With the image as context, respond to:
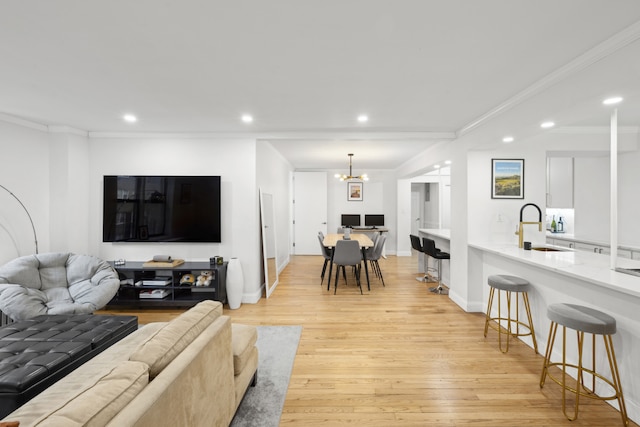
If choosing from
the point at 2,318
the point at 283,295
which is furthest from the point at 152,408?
the point at 283,295

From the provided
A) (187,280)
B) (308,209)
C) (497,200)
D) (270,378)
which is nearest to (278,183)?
(308,209)

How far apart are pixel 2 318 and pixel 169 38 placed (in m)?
3.34

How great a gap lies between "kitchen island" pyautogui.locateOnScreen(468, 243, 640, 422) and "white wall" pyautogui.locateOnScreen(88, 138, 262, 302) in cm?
316

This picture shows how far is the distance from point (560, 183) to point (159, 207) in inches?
259

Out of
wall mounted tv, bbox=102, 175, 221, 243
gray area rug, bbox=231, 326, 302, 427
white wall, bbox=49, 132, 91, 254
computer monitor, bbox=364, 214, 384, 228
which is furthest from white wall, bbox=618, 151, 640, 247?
white wall, bbox=49, 132, 91, 254

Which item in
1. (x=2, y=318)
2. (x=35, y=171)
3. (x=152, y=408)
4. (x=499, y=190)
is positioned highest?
(x=35, y=171)

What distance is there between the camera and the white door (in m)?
8.16

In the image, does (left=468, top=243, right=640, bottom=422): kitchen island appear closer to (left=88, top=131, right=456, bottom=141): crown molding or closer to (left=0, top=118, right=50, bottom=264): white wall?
(left=88, top=131, right=456, bottom=141): crown molding

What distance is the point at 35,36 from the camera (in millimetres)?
1785

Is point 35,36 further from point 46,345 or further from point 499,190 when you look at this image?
point 499,190

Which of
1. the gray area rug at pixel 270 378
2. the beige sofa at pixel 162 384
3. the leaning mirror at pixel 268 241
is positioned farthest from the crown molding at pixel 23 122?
the gray area rug at pixel 270 378

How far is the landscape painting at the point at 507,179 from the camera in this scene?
3770 mm

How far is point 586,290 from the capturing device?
2246mm

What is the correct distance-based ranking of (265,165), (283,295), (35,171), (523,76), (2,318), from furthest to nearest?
(265,165) < (283,295) < (35,171) < (2,318) < (523,76)
